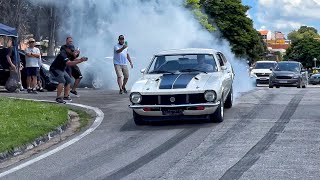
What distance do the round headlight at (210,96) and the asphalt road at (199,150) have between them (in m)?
0.50

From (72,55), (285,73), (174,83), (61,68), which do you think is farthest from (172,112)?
(285,73)

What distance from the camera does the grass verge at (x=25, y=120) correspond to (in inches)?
430

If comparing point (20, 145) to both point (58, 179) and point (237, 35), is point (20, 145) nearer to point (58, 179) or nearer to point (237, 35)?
point (58, 179)

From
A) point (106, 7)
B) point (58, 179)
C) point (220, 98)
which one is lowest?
point (58, 179)

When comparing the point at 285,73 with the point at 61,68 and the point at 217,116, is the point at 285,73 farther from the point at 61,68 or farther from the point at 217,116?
the point at 217,116

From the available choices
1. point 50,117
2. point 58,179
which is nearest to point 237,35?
point 50,117

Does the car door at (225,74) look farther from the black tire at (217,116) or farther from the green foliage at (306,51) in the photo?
the green foliage at (306,51)

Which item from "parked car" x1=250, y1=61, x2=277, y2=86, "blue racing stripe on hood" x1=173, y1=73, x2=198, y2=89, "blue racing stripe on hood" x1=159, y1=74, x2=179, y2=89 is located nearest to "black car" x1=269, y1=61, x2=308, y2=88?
"parked car" x1=250, y1=61, x2=277, y2=86

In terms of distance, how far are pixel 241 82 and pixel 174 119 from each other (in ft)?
42.7

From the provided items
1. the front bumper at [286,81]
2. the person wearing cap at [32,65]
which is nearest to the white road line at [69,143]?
the person wearing cap at [32,65]

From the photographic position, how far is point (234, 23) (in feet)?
231

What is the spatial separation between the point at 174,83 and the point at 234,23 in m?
59.0

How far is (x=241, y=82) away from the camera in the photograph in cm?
2506

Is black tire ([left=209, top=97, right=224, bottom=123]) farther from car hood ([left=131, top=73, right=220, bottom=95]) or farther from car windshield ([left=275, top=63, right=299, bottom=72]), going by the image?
car windshield ([left=275, top=63, right=299, bottom=72])
